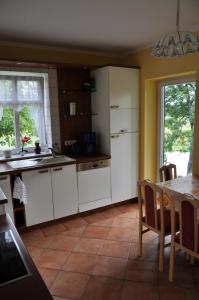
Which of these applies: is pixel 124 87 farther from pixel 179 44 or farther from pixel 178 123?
pixel 179 44

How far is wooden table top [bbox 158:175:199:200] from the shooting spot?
2.19 metres

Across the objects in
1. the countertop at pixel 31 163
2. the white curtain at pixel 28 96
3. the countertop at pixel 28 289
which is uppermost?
the white curtain at pixel 28 96

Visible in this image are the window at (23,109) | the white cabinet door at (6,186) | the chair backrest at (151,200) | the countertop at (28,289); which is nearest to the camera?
the countertop at (28,289)

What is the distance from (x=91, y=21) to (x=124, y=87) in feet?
3.84

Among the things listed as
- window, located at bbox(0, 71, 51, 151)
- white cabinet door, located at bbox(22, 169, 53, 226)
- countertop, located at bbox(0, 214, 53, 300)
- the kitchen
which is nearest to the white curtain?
window, located at bbox(0, 71, 51, 151)

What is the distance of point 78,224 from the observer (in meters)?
3.21

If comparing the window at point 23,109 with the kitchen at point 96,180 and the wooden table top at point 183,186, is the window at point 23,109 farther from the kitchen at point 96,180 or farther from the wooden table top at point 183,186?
the wooden table top at point 183,186

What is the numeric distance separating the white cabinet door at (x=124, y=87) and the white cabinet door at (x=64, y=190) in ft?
3.78

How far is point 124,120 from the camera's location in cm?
354

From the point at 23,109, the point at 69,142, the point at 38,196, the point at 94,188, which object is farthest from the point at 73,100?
the point at 38,196

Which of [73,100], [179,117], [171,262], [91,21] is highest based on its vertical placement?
[91,21]

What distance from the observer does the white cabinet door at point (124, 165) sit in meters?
3.54

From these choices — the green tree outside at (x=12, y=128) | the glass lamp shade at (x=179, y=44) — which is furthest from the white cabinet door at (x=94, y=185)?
the glass lamp shade at (x=179, y=44)

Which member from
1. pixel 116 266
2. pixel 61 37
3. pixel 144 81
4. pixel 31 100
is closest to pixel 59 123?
pixel 31 100
